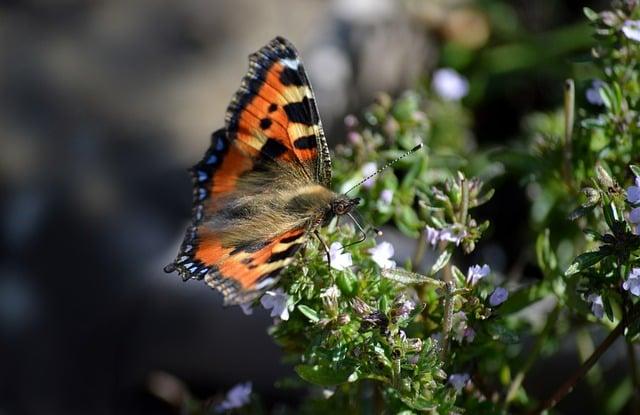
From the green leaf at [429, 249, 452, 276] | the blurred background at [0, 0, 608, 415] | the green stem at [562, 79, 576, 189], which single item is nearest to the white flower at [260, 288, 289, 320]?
the green leaf at [429, 249, 452, 276]

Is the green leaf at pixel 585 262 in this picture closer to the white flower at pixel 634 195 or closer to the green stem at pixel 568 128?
the white flower at pixel 634 195

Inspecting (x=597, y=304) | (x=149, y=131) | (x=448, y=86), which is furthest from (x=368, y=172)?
(x=149, y=131)

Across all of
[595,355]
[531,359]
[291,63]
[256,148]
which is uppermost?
[291,63]

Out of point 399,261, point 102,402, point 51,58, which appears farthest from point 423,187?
point 51,58

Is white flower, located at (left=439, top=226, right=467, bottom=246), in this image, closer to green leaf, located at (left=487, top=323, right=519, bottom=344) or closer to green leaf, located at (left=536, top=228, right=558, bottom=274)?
green leaf, located at (left=487, top=323, right=519, bottom=344)

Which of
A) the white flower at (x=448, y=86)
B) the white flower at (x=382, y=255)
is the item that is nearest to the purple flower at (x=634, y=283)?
the white flower at (x=382, y=255)

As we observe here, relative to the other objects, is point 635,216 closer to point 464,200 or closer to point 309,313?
point 464,200
